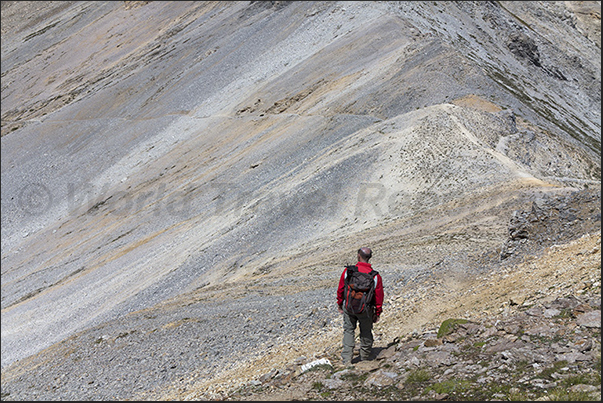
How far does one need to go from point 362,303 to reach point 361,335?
687 mm

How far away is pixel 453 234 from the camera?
18.5m

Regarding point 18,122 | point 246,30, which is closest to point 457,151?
point 246,30

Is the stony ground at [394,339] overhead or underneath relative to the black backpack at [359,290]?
underneath

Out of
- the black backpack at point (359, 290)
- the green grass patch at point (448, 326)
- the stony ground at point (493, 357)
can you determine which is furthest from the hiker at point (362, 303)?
the green grass patch at point (448, 326)

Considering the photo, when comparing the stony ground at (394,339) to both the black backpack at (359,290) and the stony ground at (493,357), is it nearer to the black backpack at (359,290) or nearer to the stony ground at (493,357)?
the stony ground at (493,357)

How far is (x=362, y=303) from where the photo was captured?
8805mm

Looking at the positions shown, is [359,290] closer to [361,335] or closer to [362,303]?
[362,303]

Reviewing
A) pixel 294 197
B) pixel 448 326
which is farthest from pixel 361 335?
pixel 294 197

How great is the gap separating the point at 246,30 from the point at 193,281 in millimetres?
31604

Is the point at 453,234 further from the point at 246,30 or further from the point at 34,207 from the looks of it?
the point at 246,30

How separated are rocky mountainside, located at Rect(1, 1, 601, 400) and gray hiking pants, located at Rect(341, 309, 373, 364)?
325 mm

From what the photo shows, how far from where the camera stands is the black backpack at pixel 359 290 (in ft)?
28.9

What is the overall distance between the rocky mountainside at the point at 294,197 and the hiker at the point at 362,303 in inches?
19.1

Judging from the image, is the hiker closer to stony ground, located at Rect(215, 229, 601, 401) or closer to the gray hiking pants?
the gray hiking pants
